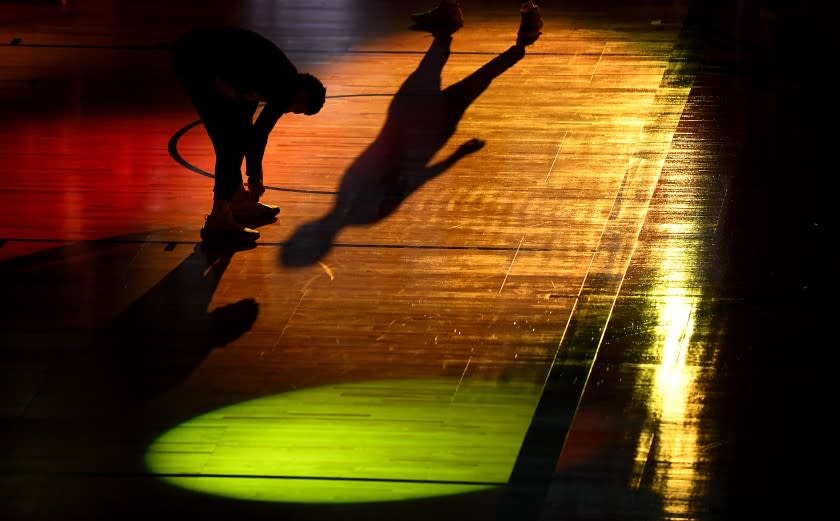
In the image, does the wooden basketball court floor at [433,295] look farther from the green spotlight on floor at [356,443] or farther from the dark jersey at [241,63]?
the dark jersey at [241,63]

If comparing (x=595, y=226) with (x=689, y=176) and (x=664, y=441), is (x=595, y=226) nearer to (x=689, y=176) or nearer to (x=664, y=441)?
(x=689, y=176)

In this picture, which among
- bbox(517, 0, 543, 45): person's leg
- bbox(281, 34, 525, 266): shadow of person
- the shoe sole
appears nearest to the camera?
the shoe sole

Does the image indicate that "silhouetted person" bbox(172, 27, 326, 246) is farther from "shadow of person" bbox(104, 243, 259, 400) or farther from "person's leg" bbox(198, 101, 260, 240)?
"shadow of person" bbox(104, 243, 259, 400)

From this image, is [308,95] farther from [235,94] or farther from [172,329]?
[172,329]

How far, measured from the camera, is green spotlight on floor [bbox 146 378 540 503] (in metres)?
4.33

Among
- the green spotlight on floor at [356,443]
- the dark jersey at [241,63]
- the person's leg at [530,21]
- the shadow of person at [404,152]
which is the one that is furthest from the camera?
the person's leg at [530,21]

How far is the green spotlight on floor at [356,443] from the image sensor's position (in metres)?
4.33

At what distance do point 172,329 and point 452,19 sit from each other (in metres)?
5.80

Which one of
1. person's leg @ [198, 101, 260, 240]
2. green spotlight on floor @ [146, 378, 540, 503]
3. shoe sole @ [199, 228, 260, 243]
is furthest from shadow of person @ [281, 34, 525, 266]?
green spotlight on floor @ [146, 378, 540, 503]

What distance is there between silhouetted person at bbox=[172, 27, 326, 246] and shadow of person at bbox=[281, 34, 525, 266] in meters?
0.33

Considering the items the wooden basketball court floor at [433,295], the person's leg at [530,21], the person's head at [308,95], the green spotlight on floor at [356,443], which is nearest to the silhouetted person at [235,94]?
the person's head at [308,95]

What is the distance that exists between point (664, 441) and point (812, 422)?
1.64ft

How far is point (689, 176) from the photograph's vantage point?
7363 millimetres

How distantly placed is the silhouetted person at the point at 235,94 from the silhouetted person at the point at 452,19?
4.43 metres
